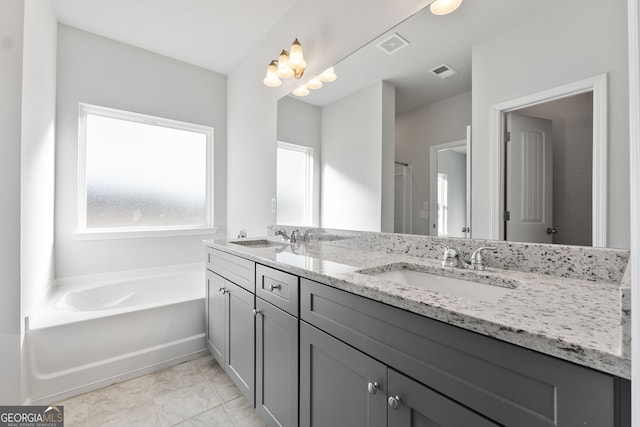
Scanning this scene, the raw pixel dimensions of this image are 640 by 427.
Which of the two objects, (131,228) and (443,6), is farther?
(131,228)

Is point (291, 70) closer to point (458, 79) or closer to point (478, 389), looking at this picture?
point (458, 79)

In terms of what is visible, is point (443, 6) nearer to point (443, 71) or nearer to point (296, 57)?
point (443, 71)

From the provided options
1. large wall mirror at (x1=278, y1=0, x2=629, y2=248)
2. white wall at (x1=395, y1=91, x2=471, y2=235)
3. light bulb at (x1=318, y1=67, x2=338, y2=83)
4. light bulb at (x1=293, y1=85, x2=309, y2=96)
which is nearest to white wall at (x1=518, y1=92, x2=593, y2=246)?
large wall mirror at (x1=278, y1=0, x2=629, y2=248)

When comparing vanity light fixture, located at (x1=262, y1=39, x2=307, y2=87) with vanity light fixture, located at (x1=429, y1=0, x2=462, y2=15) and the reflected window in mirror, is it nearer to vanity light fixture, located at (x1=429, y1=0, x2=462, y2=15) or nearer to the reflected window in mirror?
the reflected window in mirror

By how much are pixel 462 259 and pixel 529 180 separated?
371mm

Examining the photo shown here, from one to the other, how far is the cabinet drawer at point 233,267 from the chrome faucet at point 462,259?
35.6 inches

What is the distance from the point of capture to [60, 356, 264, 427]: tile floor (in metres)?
1.46

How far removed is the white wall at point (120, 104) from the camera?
7.57 ft

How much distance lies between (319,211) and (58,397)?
6.31ft

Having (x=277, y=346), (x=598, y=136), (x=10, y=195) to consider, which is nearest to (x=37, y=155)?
(x=10, y=195)

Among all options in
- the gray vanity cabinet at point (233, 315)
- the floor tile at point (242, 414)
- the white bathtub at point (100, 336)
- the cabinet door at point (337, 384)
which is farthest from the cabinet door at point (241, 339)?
the white bathtub at point (100, 336)

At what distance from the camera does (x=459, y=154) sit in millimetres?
1172

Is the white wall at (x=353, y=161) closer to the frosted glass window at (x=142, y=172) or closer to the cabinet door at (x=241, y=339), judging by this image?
the cabinet door at (x=241, y=339)

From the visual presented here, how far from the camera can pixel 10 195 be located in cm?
145
